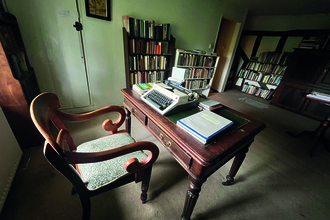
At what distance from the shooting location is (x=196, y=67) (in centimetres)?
311

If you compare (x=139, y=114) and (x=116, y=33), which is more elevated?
(x=116, y=33)

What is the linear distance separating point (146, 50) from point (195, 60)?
1248mm

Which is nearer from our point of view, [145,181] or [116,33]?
[145,181]

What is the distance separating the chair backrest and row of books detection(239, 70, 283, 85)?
4983 millimetres

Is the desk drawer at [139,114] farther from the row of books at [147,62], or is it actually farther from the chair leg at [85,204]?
the row of books at [147,62]

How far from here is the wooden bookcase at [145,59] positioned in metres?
2.16

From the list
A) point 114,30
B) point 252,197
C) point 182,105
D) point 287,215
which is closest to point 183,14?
point 114,30

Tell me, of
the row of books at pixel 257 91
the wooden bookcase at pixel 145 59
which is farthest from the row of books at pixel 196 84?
the row of books at pixel 257 91

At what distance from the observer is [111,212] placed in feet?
3.35

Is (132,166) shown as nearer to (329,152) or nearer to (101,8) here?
(101,8)

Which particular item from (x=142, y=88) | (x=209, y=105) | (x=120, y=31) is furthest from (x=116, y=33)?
(x=209, y=105)

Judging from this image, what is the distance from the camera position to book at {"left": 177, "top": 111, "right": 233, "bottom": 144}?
72 cm

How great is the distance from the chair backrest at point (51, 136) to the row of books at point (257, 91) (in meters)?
4.93

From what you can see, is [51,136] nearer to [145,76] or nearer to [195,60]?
[145,76]
